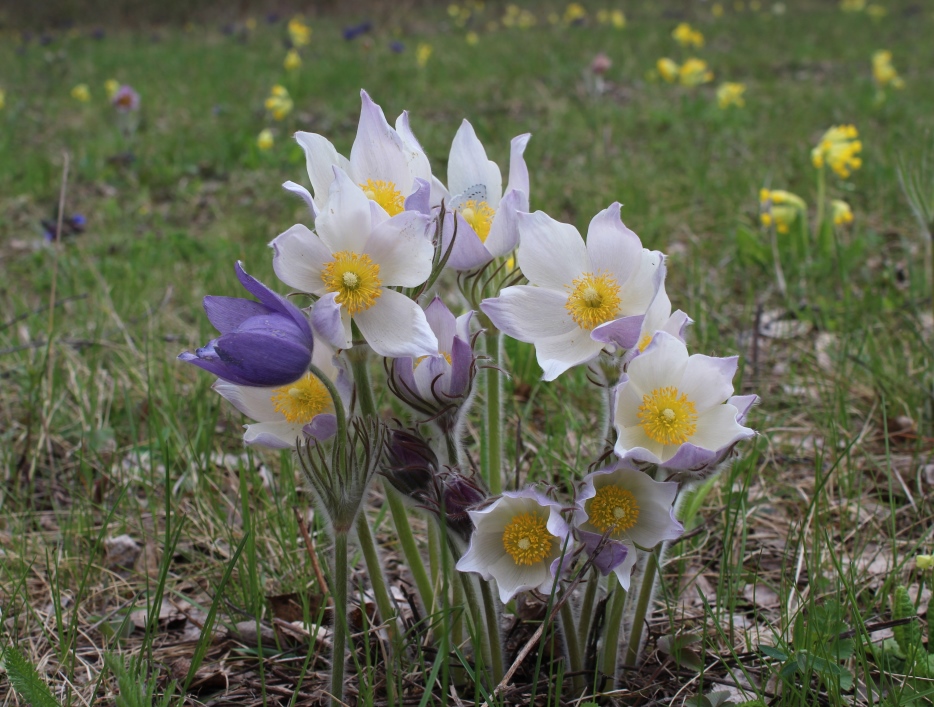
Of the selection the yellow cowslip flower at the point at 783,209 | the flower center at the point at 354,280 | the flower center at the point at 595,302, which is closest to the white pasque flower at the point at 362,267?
→ the flower center at the point at 354,280

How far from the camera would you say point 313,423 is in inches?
46.3

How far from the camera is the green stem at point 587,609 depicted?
1271mm

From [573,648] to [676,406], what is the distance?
481 mm

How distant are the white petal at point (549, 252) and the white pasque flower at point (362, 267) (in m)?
0.16

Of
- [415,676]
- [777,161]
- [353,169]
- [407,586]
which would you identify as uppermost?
[777,161]

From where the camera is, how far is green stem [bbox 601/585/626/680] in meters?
1.29

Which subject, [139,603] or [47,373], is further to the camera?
[47,373]

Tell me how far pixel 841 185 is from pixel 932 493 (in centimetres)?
272

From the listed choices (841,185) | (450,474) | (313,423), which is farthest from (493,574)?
(841,185)

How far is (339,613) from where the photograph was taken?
1.18m

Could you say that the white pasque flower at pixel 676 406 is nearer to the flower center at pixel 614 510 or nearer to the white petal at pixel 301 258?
the flower center at pixel 614 510

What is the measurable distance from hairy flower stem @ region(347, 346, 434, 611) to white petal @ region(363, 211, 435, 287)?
12cm

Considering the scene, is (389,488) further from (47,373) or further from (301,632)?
(47,373)

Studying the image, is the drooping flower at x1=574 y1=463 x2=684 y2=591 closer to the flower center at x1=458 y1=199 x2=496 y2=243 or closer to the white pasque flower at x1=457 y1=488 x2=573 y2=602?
the white pasque flower at x1=457 y1=488 x2=573 y2=602
